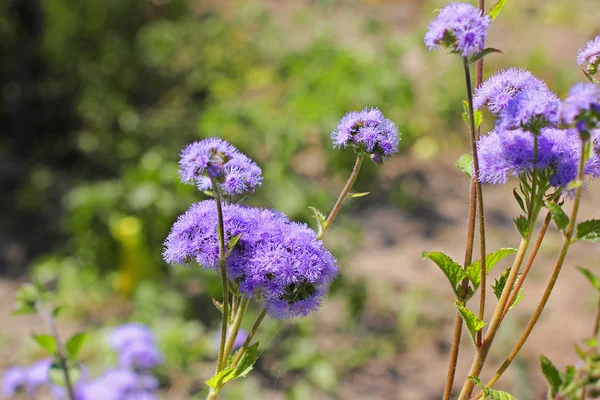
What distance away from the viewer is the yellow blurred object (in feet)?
12.2

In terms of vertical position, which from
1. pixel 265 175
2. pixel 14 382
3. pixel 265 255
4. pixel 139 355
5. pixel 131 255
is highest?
pixel 265 175

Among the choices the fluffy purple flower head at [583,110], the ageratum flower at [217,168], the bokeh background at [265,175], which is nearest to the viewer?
the fluffy purple flower head at [583,110]

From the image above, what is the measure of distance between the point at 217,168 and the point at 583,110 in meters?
0.47

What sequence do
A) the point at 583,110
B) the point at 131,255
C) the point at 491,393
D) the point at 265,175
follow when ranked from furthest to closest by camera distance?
the point at 265,175 → the point at 131,255 → the point at 491,393 → the point at 583,110

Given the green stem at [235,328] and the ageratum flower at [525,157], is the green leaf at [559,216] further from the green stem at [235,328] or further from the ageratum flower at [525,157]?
the green stem at [235,328]

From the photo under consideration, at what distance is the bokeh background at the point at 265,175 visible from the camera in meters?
3.35

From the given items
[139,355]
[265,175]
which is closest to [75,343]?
[139,355]

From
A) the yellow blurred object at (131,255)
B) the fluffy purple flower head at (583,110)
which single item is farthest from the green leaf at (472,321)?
the yellow blurred object at (131,255)

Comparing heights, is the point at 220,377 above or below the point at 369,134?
below

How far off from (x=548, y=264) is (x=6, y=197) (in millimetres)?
3952

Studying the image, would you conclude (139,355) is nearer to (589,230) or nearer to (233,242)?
(233,242)

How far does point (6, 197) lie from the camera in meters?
4.82

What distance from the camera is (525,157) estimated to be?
86 cm

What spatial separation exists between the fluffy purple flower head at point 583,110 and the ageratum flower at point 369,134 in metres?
0.29
